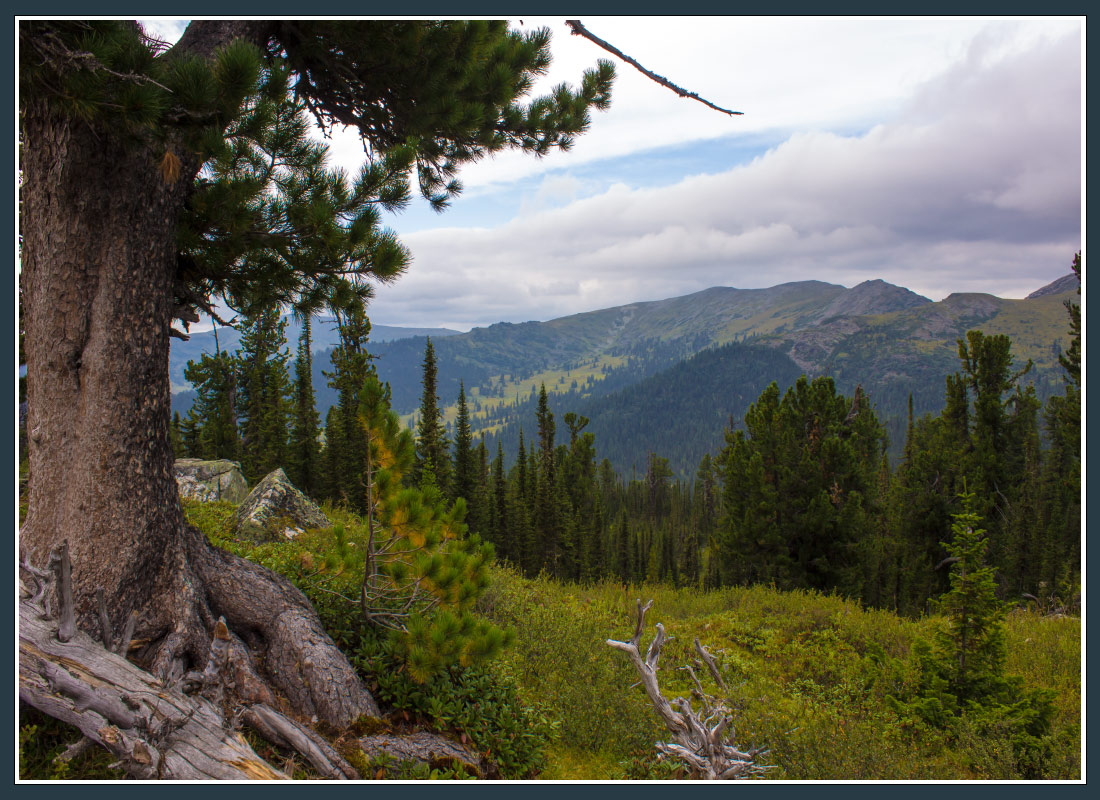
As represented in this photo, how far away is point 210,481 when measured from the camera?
50.6 feet

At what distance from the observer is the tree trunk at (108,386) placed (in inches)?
186

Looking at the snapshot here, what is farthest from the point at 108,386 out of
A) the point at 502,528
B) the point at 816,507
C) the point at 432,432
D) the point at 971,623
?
the point at 502,528

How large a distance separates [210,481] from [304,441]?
18.8 metres

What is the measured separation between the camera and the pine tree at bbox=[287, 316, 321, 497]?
105ft

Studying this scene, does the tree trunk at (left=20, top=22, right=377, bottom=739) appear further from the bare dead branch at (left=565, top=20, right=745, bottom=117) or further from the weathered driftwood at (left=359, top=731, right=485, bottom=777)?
the bare dead branch at (left=565, top=20, right=745, bottom=117)

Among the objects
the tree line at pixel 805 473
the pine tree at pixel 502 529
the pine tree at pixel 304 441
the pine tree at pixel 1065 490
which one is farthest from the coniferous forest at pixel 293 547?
the pine tree at pixel 502 529

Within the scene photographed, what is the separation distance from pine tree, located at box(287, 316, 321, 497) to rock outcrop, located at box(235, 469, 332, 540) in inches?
804

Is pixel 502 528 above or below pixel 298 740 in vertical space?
below

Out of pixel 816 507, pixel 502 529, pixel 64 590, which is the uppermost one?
pixel 64 590

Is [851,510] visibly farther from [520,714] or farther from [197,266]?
[197,266]

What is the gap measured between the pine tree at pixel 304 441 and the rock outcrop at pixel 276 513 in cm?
2042

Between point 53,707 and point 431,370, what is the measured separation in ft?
110

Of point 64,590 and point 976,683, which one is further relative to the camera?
point 976,683

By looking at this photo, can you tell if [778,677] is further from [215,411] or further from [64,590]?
[215,411]
